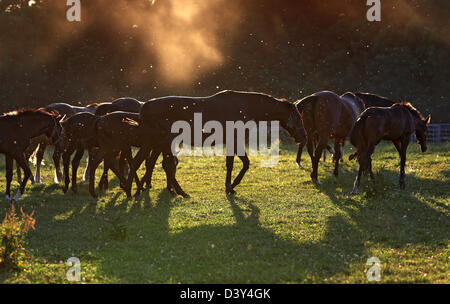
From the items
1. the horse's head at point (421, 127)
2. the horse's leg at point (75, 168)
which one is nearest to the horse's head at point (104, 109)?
the horse's leg at point (75, 168)

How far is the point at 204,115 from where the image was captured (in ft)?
39.3

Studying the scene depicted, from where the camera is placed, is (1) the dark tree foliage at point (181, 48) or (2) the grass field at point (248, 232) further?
(1) the dark tree foliage at point (181, 48)

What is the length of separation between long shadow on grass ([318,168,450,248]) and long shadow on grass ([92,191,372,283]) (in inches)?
20.2

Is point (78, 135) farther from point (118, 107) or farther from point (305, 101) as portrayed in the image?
point (305, 101)

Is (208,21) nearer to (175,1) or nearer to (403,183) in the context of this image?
(175,1)

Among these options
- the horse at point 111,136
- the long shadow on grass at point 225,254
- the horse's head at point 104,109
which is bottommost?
the long shadow on grass at point 225,254

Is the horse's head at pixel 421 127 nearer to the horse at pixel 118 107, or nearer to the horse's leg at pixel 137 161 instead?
the horse's leg at pixel 137 161

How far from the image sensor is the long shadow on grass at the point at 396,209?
343 inches

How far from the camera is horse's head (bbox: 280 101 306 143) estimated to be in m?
12.7

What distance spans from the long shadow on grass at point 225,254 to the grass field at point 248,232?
0.05 feet

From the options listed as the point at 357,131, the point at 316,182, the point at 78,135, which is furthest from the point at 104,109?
the point at 357,131

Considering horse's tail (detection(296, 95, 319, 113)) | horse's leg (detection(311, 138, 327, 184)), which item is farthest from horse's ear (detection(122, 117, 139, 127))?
horse's leg (detection(311, 138, 327, 184))

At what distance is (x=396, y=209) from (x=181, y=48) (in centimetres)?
2902

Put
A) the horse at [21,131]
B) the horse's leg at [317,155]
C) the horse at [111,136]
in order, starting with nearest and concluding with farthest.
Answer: the horse at [21,131] < the horse at [111,136] < the horse's leg at [317,155]
